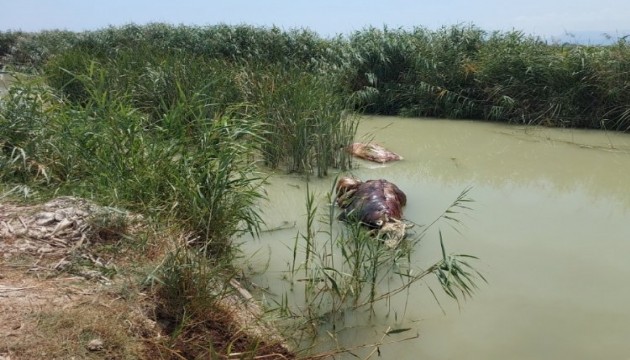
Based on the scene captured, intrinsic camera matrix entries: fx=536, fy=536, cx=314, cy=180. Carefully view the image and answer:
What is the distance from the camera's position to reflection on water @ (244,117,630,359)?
2.94 metres

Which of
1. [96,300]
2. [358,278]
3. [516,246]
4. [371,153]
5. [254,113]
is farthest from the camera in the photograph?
[371,153]

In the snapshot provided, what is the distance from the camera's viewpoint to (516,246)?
163 inches

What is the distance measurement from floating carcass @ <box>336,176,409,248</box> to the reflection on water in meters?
0.24

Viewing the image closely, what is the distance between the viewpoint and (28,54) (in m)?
16.3

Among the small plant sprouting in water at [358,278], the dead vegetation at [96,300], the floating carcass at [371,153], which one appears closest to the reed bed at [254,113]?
the small plant sprouting in water at [358,278]

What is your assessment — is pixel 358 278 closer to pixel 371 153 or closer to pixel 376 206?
pixel 376 206

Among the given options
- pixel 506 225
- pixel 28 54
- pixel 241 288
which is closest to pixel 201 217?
pixel 241 288

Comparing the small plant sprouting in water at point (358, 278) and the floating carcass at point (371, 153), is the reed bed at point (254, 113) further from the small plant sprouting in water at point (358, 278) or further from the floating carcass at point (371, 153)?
the floating carcass at point (371, 153)

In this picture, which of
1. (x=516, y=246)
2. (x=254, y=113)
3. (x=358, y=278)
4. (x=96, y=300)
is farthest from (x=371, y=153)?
(x=96, y=300)

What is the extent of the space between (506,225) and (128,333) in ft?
11.0

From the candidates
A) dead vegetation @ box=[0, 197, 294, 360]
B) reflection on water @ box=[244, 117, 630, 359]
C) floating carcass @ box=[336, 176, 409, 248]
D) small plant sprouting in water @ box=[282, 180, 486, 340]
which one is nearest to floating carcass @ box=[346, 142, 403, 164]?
reflection on water @ box=[244, 117, 630, 359]

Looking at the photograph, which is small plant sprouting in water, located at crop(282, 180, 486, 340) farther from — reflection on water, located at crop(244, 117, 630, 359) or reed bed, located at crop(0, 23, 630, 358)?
reflection on water, located at crop(244, 117, 630, 359)

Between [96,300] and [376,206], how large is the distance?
2.44 metres

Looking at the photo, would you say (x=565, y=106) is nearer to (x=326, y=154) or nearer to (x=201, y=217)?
(x=326, y=154)
